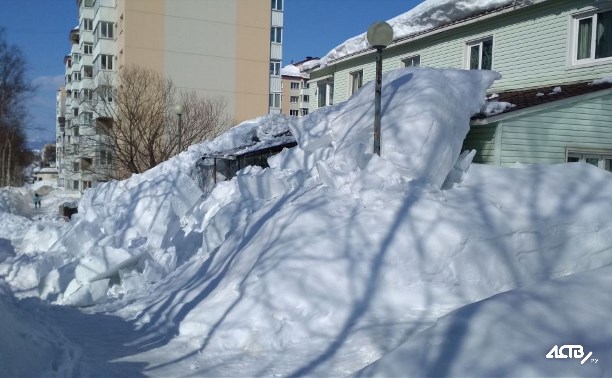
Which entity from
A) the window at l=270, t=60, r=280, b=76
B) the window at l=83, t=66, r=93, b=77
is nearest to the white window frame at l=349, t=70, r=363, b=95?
the window at l=270, t=60, r=280, b=76

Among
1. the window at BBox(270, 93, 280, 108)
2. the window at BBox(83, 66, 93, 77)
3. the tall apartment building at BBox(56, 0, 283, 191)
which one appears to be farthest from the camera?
the window at BBox(83, 66, 93, 77)

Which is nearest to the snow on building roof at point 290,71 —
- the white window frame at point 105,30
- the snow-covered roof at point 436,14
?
the white window frame at point 105,30

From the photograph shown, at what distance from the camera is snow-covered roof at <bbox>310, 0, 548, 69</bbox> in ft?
44.5

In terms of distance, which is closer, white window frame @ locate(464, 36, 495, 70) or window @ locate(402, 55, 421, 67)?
white window frame @ locate(464, 36, 495, 70)

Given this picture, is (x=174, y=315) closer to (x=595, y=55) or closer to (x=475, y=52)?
(x=595, y=55)

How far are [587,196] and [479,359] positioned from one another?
5059 millimetres

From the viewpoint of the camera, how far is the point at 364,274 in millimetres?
6246

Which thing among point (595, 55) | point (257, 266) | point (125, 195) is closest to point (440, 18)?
point (595, 55)

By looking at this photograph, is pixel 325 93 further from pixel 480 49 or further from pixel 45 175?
pixel 45 175

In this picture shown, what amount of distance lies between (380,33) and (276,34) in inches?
1308

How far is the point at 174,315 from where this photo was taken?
6.86 meters

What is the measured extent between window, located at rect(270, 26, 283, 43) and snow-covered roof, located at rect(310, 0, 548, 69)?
71.7ft

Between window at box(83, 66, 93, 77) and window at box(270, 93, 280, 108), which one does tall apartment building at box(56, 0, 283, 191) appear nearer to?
window at box(270, 93, 280, 108)

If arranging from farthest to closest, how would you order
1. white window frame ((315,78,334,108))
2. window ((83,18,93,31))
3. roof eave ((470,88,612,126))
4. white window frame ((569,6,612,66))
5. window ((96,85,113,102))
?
window ((83,18,93,31)) → window ((96,85,113,102)) → white window frame ((315,78,334,108)) → white window frame ((569,6,612,66)) → roof eave ((470,88,612,126))
